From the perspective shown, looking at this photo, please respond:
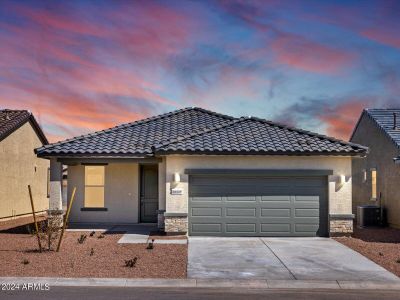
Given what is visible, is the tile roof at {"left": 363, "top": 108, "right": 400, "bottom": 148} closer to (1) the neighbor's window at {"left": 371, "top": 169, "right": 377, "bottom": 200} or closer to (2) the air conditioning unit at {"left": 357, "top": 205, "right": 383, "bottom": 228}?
(1) the neighbor's window at {"left": 371, "top": 169, "right": 377, "bottom": 200}

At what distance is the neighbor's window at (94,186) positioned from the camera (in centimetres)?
2242

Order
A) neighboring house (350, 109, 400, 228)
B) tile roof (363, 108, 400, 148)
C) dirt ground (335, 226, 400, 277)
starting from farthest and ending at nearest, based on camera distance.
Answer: tile roof (363, 108, 400, 148) < neighboring house (350, 109, 400, 228) < dirt ground (335, 226, 400, 277)

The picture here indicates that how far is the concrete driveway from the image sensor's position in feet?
38.1

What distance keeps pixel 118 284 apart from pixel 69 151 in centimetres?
1014

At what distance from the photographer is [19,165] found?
27.7 m

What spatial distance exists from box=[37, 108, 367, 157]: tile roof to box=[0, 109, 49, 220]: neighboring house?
6641 millimetres

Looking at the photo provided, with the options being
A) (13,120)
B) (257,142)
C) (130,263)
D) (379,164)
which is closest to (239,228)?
(257,142)

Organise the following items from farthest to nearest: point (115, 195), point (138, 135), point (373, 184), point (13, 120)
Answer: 1. point (13, 120)
2. point (373, 184)
3. point (138, 135)
4. point (115, 195)

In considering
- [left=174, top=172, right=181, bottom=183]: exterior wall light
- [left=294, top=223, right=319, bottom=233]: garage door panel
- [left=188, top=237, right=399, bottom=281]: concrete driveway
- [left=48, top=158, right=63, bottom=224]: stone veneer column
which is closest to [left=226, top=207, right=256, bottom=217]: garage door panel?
[left=188, top=237, right=399, bottom=281]: concrete driveway

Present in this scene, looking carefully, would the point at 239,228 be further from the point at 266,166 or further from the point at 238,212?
the point at 266,166

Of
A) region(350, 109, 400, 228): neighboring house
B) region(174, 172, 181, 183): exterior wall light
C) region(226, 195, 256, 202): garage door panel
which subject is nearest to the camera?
region(174, 172, 181, 183): exterior wall light

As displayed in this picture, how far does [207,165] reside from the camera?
18344mm

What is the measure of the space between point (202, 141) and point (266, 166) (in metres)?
2.50

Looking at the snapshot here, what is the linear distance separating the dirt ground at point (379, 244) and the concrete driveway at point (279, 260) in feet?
1.10
